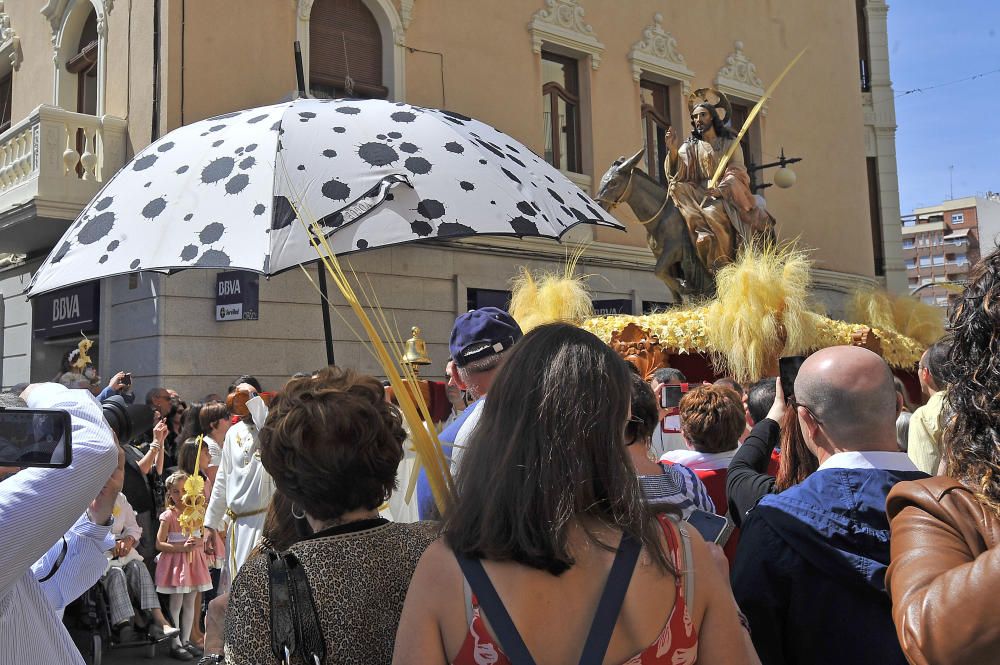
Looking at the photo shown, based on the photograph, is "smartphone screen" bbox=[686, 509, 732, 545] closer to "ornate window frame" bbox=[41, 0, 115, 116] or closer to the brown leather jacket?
the brown leather jacket

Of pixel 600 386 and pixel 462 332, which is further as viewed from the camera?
pixel 462 332

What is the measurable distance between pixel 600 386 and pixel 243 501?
3.75m

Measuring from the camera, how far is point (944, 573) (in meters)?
1.36

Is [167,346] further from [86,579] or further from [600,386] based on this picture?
[600,386]

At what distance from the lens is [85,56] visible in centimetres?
1409

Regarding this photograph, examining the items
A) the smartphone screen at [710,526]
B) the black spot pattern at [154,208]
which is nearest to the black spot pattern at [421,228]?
the black spot pattern at [154,208]

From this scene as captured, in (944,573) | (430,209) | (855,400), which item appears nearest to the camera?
(944,573)

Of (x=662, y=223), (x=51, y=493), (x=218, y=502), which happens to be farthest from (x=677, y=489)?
(x=662, y=223)

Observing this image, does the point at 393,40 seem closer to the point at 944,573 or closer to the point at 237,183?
the point at 237,183

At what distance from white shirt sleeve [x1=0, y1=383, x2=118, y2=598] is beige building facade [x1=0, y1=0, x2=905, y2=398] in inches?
335

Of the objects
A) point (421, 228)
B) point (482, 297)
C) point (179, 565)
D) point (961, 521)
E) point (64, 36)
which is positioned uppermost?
point (64, 36)

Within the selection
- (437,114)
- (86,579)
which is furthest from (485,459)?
(437,114)

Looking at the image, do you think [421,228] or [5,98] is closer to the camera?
[421,228]

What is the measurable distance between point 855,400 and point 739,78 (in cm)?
1857
